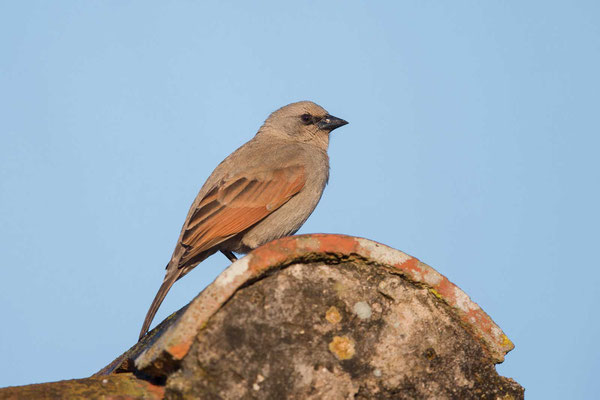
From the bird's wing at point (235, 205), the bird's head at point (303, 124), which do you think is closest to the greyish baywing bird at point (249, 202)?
the bird's wing at point (235, 205)

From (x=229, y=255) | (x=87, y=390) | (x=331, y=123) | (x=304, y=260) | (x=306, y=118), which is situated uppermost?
(x=306, y=118)

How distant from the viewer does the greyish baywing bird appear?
21.0 ft

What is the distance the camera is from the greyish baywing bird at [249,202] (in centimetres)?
639

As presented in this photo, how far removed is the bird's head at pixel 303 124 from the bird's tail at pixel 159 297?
2.64 m

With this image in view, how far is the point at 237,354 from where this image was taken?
3.42 meters

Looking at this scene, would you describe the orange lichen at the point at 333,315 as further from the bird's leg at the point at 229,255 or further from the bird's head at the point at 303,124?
the bird's head at the point at 303,124

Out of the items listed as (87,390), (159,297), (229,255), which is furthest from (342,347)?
(229,255)

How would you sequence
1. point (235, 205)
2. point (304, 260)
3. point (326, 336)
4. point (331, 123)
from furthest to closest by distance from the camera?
point (331, 123) → point (235, 205) → point (304, 260) → point (326, 336)

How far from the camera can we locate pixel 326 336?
3625 millimetres

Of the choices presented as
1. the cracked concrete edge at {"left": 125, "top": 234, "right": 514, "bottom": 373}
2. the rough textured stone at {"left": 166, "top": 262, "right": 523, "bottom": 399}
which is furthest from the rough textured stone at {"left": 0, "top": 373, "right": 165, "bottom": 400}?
the rough textured stone at {"left": 166, "top": 262, "right": 523, "bottom": 399}

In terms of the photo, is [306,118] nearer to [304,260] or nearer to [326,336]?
[304,260]

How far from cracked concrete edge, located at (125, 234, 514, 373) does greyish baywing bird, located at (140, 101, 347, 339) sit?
2327 mm

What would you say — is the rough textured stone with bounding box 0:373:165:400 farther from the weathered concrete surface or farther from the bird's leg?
the bird's leg

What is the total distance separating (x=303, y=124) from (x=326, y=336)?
→ 5.26m
